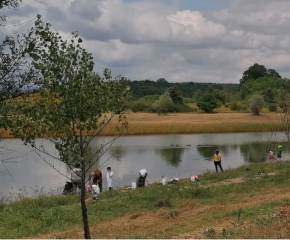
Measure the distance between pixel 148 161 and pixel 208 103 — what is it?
65.9m

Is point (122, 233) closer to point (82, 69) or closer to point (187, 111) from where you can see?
point (82, 69)

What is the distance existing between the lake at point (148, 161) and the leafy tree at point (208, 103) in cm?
4772

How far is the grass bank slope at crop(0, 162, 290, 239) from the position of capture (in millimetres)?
8852

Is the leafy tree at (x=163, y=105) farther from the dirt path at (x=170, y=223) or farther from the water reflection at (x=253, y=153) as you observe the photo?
the dirt path at (x=170, y=223)

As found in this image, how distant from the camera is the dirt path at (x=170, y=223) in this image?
9.33 metres

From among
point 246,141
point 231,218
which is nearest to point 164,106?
point 246,141

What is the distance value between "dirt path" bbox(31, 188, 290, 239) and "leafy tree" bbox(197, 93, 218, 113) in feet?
275

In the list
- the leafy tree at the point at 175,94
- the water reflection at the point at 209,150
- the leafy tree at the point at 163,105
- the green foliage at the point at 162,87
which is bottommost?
the water reflection at the point at 209,150

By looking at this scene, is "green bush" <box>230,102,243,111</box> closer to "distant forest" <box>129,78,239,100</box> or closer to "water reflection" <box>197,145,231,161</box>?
"distant forest" <box>129,78,239,100</box>

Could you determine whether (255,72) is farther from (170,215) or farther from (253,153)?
(170,215)

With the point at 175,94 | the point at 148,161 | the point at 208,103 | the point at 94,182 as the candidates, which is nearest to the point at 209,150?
the point at 148,161

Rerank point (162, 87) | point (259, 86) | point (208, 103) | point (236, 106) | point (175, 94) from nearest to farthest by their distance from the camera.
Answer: point (208, 103)
point (236, 106)
point (175, 94)
point (259, 86)
point (162, 87)

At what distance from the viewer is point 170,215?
11.6 metres

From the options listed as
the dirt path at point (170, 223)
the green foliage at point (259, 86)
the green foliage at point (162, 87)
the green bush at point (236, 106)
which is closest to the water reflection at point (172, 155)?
the dirt path at point (170, 223)
